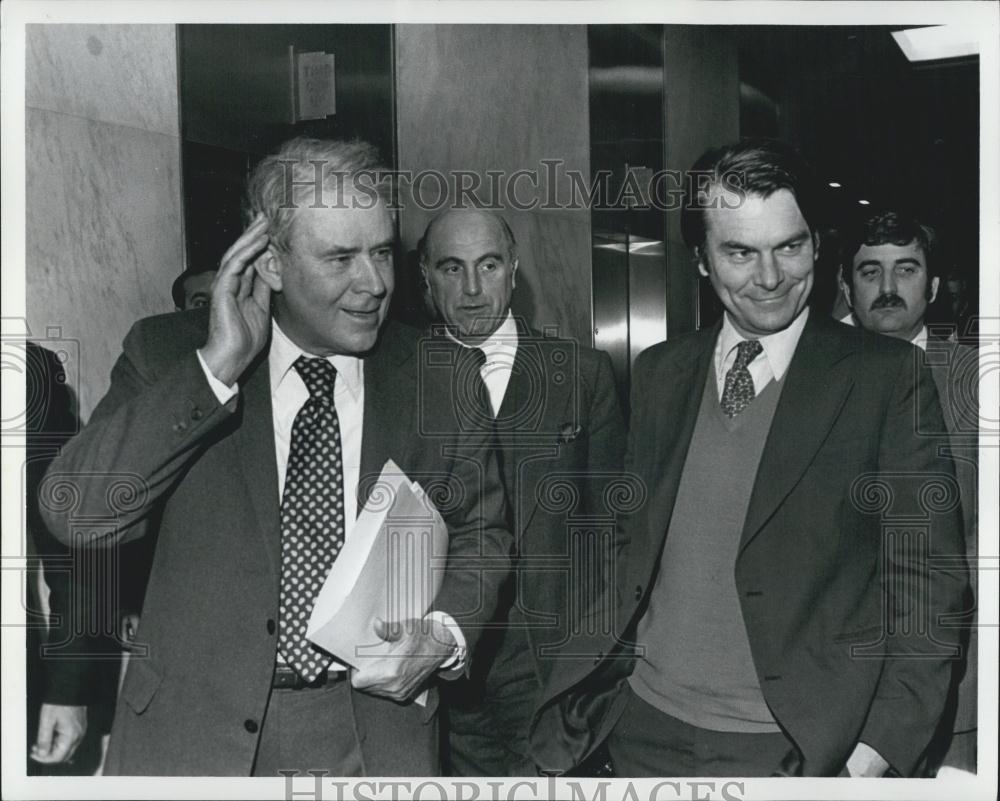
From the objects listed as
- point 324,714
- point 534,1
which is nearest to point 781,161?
point 534,1

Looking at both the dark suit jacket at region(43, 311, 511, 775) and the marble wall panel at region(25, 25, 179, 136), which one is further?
the marble wall panel at region(25, 25, 179, 136)

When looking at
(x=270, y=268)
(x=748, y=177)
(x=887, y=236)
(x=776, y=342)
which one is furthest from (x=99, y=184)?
(x=887, y=236)

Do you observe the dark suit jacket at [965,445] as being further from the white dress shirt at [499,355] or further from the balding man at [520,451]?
the white dress shirt at [499,355]

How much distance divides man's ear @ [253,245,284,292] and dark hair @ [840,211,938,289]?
1.32 m

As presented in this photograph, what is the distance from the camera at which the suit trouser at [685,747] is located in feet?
7.95

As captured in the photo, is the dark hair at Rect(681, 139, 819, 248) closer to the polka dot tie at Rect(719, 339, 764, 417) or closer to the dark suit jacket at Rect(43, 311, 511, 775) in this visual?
the polka dot tie at Rect(719, 339, 764, 417)

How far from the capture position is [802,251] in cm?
248

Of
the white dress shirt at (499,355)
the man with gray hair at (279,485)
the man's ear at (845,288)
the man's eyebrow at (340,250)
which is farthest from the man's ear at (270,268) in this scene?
the man's ear at (845,288)

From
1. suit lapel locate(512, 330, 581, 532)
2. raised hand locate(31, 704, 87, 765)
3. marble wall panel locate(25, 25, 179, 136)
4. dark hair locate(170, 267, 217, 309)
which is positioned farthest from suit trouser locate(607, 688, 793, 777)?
marble wall panel locate(25, 25, 179, 136)

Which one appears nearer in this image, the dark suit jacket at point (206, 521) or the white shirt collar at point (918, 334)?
the dark suit jacket at point (206, 521)

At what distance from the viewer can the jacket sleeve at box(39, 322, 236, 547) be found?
2328mm

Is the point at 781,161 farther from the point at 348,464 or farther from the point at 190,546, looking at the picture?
the point at 190,546

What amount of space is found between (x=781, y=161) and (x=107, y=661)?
6.52ft

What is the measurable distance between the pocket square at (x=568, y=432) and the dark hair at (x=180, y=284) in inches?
36.3
